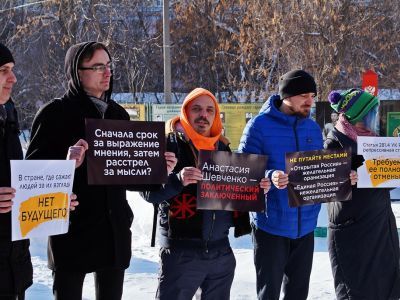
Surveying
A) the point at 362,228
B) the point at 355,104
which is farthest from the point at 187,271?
the point at 355,104

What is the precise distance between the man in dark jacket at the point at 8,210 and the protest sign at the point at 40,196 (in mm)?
63

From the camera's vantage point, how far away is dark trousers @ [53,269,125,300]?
3105 millimetres

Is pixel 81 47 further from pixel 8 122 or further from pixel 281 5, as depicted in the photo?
pixel 281 5

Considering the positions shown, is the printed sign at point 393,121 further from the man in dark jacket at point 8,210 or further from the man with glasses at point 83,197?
the man in dark jacket at point 8,210

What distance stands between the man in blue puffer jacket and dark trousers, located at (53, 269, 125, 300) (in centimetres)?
102

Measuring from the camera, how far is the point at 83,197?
10.3 feet

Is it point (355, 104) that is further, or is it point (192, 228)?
point (355, 104)

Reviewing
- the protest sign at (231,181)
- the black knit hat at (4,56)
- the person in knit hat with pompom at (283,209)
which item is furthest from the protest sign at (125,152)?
the person in knit hat with pompom at (283,209)

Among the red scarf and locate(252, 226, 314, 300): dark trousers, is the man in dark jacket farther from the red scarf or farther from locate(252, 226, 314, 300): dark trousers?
the red scarf

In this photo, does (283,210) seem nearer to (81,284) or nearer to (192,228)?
(192,228)

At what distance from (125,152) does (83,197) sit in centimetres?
33

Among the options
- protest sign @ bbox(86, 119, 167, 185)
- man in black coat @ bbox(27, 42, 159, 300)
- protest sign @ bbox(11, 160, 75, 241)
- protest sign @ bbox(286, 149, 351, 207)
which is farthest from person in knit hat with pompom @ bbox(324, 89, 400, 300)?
protest sign @ bbox(11, 160, 75, 241)

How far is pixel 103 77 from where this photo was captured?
3.18 m

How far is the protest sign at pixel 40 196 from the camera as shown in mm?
2783
